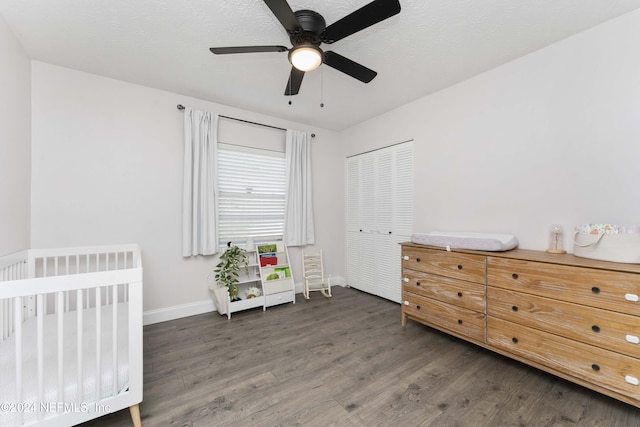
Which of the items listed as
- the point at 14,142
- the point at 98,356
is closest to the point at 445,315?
the point at 98,356

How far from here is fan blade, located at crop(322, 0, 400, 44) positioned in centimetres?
136

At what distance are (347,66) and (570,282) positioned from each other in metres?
2.09

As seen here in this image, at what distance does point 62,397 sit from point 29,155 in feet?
7.20

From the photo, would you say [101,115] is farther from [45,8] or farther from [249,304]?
[249,304]

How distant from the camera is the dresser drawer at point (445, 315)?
2137 millimetres

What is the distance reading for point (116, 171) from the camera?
268 centimetres

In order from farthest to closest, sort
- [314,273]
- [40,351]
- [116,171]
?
1. [314,273]
2. [116,171]
3. [40,351]

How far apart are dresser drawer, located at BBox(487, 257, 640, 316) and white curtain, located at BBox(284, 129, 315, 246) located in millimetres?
2378

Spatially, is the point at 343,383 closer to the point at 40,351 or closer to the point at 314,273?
the point at 40,351

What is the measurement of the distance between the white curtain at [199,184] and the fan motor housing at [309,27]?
180cm

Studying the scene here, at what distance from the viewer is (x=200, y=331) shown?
2648 mm

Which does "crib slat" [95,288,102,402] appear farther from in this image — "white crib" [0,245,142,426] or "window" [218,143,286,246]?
"window" [218,143,286,246]

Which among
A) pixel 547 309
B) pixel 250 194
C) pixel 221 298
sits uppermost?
pixel 250 194

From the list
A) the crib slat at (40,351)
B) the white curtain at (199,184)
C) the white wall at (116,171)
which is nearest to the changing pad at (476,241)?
the white curtain at (199,184)
